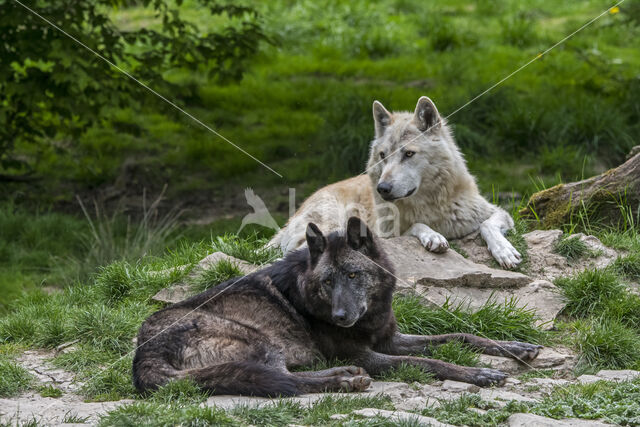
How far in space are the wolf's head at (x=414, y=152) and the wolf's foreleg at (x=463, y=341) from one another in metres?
1.81

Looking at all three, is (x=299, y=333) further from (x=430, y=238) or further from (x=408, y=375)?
(x=430, y=238)

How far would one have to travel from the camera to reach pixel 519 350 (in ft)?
19.0

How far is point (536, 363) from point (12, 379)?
3.90m

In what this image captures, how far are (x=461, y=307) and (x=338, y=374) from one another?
1722mm

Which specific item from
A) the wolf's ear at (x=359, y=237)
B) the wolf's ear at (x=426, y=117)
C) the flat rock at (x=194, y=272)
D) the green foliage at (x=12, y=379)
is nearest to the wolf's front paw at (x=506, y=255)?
the wolf's ear at (x=426, y=117)

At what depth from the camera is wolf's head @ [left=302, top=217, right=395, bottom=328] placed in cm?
529

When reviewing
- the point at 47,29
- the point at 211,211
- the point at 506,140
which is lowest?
the point at 211,211

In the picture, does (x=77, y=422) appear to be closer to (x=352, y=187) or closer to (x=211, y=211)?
(x=352, y=187)

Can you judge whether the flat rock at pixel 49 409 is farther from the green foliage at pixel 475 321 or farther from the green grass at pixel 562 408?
the green foliage at pixel 475 321

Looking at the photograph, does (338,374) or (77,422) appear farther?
(338,374)

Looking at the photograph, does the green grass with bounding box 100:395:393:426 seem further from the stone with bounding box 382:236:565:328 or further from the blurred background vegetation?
the blurred background vegetation

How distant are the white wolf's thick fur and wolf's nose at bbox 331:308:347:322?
2.38m

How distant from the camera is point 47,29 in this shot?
33.6 feet

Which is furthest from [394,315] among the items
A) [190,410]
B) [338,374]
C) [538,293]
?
[190,410]
